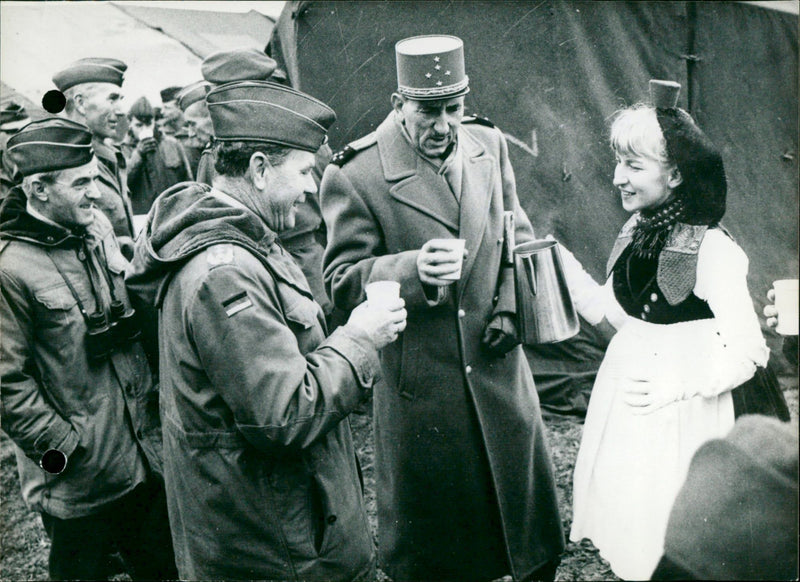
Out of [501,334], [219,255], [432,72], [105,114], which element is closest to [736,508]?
[219,255]

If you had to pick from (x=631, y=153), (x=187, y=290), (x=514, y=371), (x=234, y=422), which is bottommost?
(x=514, y=371)

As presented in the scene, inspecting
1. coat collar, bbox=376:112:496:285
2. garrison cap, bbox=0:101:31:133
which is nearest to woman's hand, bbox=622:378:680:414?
coat collar, bbox=376:112:496:285

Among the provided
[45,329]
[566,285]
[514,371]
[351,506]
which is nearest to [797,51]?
[566,285]

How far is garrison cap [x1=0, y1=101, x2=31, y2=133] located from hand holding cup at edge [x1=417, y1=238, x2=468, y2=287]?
2.06 meters

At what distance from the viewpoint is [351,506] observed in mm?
2311

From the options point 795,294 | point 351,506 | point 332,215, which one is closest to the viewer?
point 795,294

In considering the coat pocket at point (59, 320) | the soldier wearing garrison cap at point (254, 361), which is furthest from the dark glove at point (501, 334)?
the coat pocket at point (59, 320)

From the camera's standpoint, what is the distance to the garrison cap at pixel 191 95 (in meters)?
3.53

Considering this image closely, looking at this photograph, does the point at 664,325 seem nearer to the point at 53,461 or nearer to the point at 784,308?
the point at 784,308

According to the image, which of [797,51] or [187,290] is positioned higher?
[797,51]

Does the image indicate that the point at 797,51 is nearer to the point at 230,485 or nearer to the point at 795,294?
the point at 795,294

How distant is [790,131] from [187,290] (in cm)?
190

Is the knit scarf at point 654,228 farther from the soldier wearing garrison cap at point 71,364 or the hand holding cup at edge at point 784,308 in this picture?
the soldier wearing garrison cap at point 71,364

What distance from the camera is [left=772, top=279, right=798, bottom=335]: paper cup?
1.76 m
